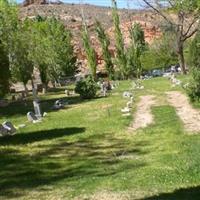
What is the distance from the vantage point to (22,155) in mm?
19453

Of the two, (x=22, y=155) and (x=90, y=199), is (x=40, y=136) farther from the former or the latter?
(x=90, y=199)

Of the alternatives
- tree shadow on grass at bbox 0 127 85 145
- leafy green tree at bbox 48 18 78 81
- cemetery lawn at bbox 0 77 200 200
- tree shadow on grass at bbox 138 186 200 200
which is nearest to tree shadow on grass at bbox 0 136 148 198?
cemetery lawn at bbox 0 77 200 200

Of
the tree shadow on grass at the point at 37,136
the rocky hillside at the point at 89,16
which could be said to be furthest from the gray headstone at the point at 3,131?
the rocky hillside at the point at 89,16

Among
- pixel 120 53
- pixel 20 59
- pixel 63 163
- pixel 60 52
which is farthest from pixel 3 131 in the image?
pixel 120 53

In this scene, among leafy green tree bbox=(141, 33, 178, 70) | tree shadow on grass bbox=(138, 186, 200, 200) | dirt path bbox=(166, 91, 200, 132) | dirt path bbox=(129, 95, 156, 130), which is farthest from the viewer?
leafy green tree bbox=(141, 33, 178, 70)

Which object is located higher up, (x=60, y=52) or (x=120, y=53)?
(x=60, y=52)

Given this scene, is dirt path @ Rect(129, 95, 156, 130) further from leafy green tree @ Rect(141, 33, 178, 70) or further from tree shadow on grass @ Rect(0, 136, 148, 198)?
leafy green tree @ Rect(141, 33, 178, 70)

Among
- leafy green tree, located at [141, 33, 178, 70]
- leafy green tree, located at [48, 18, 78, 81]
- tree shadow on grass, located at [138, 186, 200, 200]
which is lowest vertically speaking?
leafy green tree, located at [141, 33, 178, 70]

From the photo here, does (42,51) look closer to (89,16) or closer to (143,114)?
(143,114)

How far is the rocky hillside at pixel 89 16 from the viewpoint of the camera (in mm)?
113375

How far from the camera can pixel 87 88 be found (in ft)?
139

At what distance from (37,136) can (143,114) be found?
22.6 feet

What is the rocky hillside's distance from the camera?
113m

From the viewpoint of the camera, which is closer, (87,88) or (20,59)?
(87,88)
